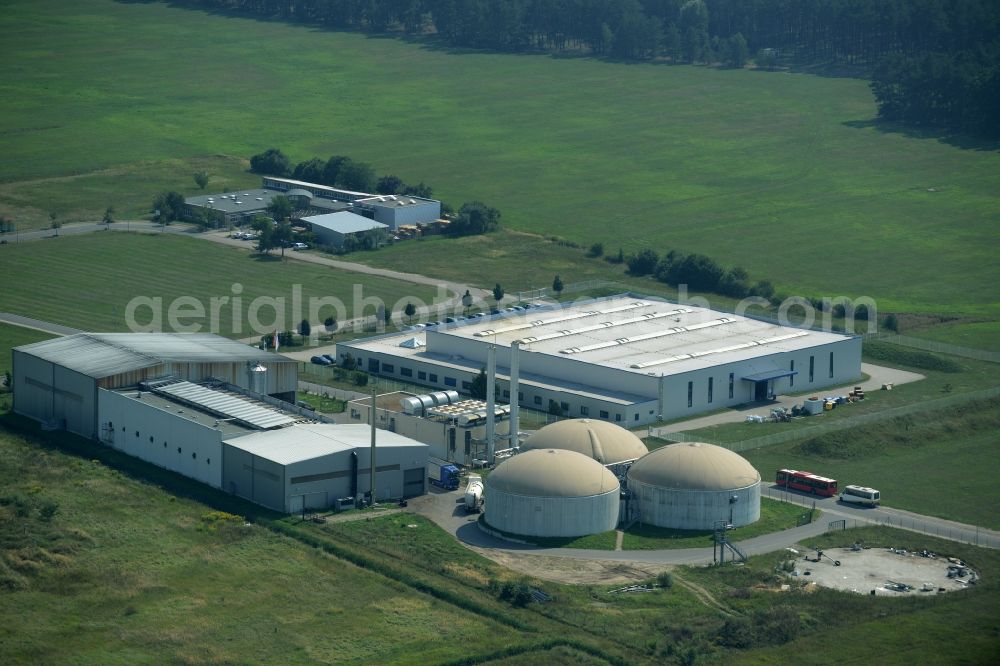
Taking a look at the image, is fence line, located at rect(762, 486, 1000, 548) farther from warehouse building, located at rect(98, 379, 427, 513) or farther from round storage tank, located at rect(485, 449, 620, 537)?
warehouse building, located at rect(98, 379, 427, 513)

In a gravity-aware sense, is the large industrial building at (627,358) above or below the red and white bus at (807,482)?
above

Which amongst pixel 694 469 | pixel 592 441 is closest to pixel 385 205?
pixel 592 441

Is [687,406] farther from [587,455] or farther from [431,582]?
[431,582]

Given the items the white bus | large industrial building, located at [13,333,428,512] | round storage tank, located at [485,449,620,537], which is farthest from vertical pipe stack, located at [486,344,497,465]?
the white bus

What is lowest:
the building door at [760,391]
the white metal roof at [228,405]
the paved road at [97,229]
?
the building door at [760,391]

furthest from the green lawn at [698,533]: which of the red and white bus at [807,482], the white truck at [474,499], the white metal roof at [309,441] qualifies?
the white metal roof at [309,441]

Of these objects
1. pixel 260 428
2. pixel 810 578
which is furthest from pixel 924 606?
pixel 260 428

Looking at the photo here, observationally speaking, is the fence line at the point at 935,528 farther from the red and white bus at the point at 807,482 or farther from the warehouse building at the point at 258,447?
the warehouse building at the point at 258,447
